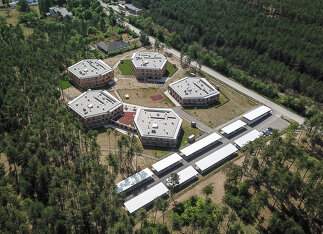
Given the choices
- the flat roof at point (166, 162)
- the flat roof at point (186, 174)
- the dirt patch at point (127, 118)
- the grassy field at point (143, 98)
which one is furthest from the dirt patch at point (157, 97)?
the flat roof at point (186, 174)

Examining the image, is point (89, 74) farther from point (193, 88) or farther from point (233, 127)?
point (233, 127)

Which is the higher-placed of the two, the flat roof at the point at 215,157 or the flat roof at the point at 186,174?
the flat roof at the point at 215,157

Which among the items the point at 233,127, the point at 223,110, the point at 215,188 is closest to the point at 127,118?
the point at 223,110

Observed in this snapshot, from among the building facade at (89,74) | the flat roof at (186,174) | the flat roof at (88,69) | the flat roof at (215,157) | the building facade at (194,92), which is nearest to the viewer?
the flat roof at (186,174)

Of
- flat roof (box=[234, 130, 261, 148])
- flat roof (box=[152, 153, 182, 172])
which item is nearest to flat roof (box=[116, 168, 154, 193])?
flat roof (box=[152, 153, 182, 172])

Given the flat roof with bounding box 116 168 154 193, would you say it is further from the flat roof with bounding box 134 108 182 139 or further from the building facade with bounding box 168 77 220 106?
the building facade with bounding box 168 77 220 106

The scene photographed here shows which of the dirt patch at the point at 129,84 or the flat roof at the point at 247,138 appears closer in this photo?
the flat roof at the point at 247,138

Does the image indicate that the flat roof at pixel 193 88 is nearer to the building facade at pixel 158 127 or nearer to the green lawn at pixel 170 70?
the green lawn at pixel 170 70
